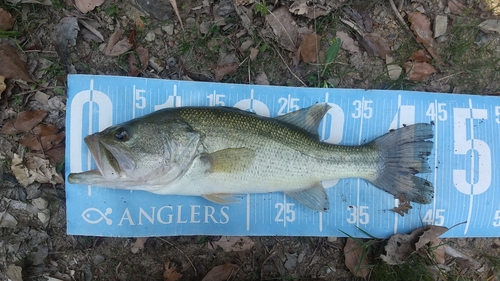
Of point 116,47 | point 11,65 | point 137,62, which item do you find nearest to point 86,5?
point 116,47

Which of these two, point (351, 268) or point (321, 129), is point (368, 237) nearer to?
point (351, 268)

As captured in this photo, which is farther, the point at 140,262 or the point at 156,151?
the point at 140,262

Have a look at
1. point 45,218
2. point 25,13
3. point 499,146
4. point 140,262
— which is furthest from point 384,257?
point 25,13

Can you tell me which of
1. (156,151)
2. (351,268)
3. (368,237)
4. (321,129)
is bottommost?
(351,268)

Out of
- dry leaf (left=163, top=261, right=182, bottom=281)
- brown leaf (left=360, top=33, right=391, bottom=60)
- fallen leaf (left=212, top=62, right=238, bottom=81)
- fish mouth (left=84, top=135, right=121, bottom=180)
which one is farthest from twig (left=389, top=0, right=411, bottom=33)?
dry leaf (left=163, top=261, right=182, bottom=281)

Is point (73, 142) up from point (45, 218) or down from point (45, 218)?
up

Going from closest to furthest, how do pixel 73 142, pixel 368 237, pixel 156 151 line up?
pixel 156 151 < pixel 73 142 < pixel 368 237

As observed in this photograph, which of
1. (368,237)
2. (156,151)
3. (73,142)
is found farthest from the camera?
(368,237)
